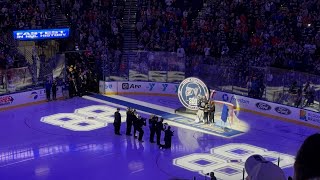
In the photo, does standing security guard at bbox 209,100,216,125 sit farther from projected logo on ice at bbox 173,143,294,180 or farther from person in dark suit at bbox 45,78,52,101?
person in dark suit at bbox 45,78,52,101

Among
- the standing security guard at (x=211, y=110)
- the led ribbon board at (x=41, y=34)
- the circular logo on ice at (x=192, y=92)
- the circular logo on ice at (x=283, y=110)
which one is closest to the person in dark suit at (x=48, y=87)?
the led ribbon board at (x=41, y=34)

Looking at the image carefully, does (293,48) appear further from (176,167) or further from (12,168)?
(12,168)

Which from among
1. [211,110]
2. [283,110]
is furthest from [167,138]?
[283,110]

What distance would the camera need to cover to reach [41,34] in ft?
91.6

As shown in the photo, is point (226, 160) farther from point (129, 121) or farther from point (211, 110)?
point (211, 110)

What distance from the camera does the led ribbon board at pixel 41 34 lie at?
27.2 m

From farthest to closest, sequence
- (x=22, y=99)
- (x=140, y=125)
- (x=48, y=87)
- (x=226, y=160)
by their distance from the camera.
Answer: (x=48, y=87) → (x=22, y=99) → (x=140, y=125) → (x=226, y=160)

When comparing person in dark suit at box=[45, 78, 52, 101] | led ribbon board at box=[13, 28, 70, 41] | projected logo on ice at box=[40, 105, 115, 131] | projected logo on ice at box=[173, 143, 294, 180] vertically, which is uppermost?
led ribbon board at box=[13, 28, 70, 41]

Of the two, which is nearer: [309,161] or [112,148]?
[309,161]

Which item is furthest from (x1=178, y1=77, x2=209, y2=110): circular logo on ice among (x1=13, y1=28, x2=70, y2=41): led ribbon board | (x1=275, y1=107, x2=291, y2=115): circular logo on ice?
(x1=13, y1=28, x2=70, y2=41): led ribbon board

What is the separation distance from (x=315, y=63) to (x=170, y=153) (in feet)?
34.5

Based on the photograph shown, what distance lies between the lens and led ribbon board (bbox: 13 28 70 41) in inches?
1070

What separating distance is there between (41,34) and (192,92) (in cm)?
945

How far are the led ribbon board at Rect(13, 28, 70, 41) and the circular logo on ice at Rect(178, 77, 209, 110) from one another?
8.57 meters
